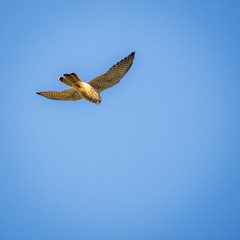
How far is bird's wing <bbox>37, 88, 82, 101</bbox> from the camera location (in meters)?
9.04

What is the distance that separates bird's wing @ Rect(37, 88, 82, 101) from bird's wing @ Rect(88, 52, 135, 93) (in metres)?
0.79

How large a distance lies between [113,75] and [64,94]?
196 cm

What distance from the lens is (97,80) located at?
8422mm

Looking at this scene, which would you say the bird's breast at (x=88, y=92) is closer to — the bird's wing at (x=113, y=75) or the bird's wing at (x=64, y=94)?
the bird's wing at (x=113, y=75)

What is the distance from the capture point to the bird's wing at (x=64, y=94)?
9039 millimetres

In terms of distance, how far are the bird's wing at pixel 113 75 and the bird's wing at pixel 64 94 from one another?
0.79 metres

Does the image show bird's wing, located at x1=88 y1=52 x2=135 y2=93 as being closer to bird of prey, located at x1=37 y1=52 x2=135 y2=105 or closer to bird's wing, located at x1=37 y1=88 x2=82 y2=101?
bird of prey, located at x1=37 y1=52 x2=135 y2=105

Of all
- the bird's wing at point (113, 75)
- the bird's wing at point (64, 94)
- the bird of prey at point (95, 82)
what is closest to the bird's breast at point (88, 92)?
the bird of prey at point (95, 82)

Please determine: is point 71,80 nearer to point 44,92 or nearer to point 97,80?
point 97,80

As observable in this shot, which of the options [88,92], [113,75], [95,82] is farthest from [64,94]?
[113,75]

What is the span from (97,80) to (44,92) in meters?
1.90

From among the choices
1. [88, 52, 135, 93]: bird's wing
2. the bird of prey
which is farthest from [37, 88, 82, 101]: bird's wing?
[88, 52, 135, 93]: bird's wing

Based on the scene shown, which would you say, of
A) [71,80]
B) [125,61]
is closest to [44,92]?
[71,80]

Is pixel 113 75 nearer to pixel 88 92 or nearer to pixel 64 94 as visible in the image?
Answer: pixel 88 92
